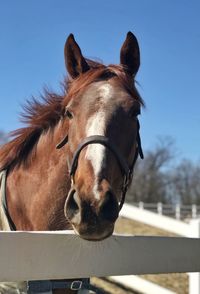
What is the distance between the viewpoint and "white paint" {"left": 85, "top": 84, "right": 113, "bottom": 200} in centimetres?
225

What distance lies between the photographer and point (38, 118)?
10.9 ft

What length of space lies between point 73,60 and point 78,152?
37.0 inches

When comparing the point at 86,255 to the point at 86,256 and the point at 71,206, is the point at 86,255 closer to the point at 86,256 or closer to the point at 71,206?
the point at 86,256

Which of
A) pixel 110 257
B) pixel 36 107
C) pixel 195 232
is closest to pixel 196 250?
pixel 110 257

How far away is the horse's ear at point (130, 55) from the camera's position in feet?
10.2

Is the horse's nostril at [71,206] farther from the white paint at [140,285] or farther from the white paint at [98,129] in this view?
the white paint at [140,285]

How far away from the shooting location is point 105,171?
89.0 inches

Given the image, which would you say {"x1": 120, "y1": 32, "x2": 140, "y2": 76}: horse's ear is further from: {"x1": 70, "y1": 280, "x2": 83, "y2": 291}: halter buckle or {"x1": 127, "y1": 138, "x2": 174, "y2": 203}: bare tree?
{"x1": 127, "y1": 138, "x2": 174, "y2": 203}: bare tree

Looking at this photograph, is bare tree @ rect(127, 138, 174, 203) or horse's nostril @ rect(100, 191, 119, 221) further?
bare tree @ rect(127, 138, 174, 203)

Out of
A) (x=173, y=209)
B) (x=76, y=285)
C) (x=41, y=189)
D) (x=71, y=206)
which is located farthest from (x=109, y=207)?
(x=173, y=209)

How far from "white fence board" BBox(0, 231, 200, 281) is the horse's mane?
37.4 inches


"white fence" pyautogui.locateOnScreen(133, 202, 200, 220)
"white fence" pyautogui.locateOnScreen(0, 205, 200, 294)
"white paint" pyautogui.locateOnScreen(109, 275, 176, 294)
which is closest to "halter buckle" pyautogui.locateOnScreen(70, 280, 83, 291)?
"white fence" pyautogui.locateOnScreen(0, 205, 200, 294)

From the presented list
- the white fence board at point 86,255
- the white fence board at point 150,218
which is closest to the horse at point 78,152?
the white fence board at point 86,255

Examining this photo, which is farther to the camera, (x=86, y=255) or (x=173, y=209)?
(x=173, y=209)
